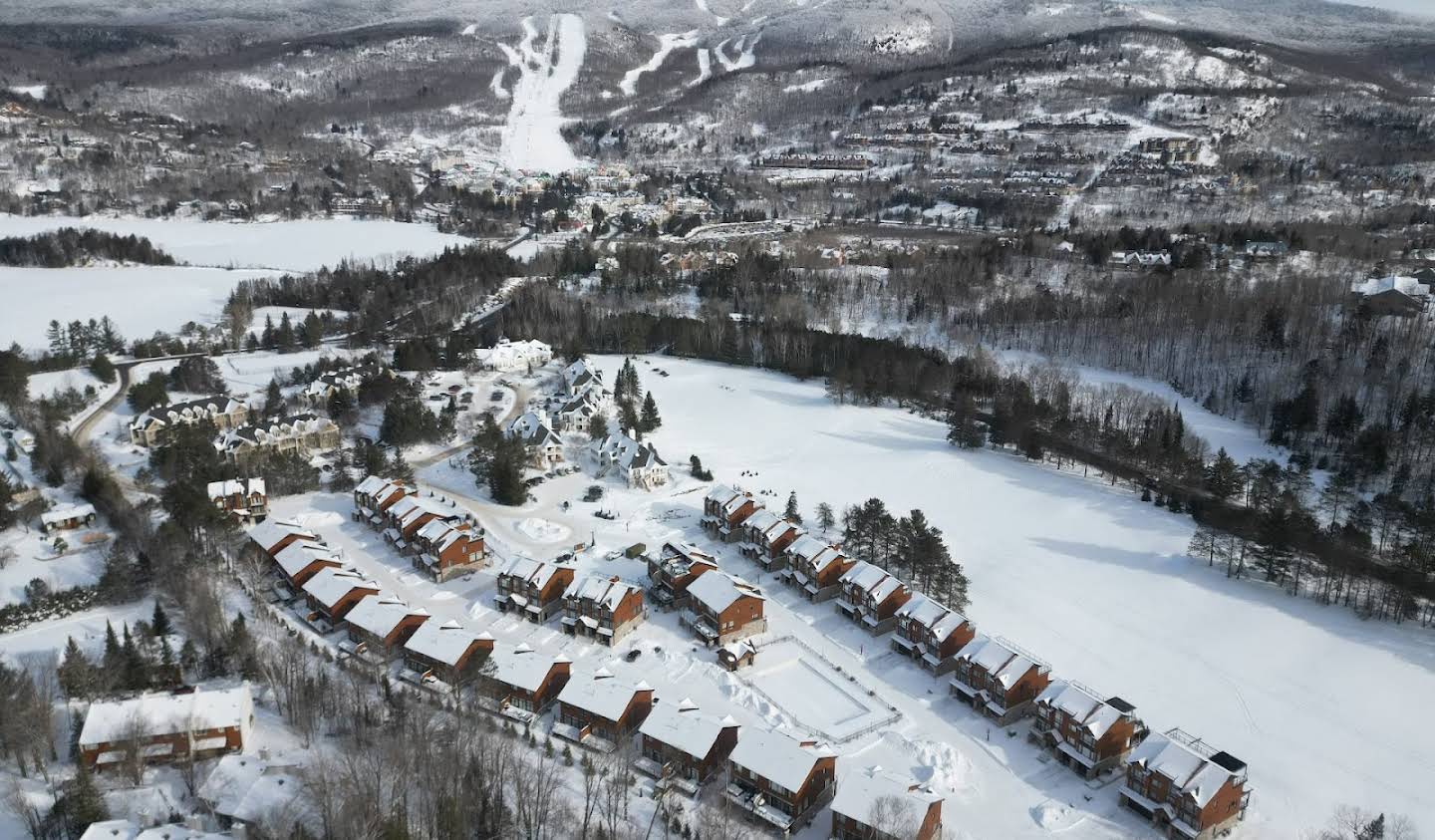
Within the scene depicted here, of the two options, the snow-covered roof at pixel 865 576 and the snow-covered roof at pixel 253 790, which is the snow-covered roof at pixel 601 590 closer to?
the snow-covered roof at pixel 865 576

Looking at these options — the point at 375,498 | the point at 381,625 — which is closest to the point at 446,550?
the point at 381,625

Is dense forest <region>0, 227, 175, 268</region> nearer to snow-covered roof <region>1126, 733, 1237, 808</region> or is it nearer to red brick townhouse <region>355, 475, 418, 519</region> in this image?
red brick townhouse <region>355, 475, 418, 519</region>

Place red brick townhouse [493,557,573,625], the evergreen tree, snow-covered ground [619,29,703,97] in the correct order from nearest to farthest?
1. red brick townhouse [493,557,573,625]
2. the evergreen tree
3. snow-covered ground [619,29,703,97]

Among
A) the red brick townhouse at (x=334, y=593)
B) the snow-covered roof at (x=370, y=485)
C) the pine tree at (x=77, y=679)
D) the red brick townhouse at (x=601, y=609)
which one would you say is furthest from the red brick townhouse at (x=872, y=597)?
the pine tree at (x=77, y=679)

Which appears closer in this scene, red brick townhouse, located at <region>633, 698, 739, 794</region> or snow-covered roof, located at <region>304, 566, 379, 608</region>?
red brick townhouse, located at <region>633, 698, 739, 794</region>

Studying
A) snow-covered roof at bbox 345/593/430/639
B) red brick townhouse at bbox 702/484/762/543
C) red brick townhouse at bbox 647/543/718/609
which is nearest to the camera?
snow-covered roof at bbox 345/593/430/639

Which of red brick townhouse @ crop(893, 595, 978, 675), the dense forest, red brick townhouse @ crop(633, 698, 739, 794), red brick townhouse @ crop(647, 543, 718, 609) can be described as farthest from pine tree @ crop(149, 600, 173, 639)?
the dense forest
